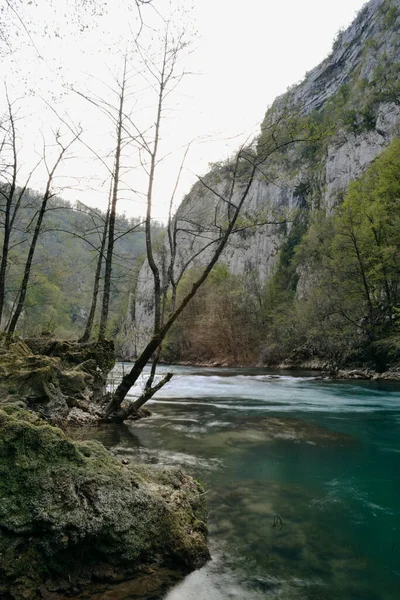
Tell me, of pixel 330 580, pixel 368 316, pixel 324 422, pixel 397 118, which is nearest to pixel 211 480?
pixel 330 580

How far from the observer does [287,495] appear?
179 inches

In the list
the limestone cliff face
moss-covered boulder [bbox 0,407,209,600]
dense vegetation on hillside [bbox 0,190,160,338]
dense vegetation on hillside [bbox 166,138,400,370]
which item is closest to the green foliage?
dense vegetation on hillside [bbox 166,138,400,370]

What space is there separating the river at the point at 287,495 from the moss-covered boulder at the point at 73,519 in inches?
10.1

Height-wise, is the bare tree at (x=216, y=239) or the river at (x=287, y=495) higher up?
the bare tree at (x=216, y=239)

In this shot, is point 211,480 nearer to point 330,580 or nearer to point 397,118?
point 330,580

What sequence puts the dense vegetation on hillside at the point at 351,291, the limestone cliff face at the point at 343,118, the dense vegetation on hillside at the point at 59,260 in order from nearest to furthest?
the dense vegetation on hillside at the point at 59,260 → the dense vegetation on hillside at the point at 351,291 → the limestone cliff face at the point at 343,118

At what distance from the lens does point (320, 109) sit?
194ft

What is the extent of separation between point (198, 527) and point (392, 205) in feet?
82.6

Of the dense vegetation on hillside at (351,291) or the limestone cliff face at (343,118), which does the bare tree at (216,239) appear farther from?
the limestone cliff face at (343,118)

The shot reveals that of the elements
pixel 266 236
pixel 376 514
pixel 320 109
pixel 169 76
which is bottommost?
pixel 376 514

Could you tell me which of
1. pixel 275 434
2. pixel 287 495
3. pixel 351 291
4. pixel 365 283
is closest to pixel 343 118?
pixel 351 291

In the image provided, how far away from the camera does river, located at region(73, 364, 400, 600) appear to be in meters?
2.84

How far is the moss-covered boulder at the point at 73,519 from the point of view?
2342 mm

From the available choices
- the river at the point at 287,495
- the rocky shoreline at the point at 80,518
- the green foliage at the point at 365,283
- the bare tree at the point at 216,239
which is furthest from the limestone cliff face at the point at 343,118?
the rocky shoreline at the point at 80,518
